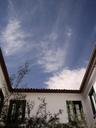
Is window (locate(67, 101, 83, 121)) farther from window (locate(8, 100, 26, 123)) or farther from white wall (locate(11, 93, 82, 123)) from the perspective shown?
window (locate(8, 100, 26, 123))

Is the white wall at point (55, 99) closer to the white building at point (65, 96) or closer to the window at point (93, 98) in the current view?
the white building at point (65, 96)

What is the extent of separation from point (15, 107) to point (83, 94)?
5.37 metres

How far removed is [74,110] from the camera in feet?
47.3

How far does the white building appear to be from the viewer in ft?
43.7

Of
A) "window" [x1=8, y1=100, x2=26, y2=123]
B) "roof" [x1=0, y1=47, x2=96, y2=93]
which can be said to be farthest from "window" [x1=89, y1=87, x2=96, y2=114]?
"window" [x1=8, y1=100, x2=26, y2=123]

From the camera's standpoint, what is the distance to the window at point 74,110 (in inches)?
539

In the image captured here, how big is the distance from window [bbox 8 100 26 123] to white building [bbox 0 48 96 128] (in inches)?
2.7

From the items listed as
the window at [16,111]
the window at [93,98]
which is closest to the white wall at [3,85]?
the window at [16,111]

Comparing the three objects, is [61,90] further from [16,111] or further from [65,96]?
[16,111]

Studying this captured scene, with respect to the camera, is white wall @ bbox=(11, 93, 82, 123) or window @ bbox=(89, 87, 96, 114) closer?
window @ bbox=(89, 87, 96, 114)

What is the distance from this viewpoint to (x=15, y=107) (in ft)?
44.3

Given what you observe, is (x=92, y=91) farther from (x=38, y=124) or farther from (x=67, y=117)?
(x=38, y=124)

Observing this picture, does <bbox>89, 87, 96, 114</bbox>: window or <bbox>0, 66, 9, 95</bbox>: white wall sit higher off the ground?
<bbox>0, 66, 9, 95</bbox>: white wall

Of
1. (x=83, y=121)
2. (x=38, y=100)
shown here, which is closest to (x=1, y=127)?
(x=38, y=100)
